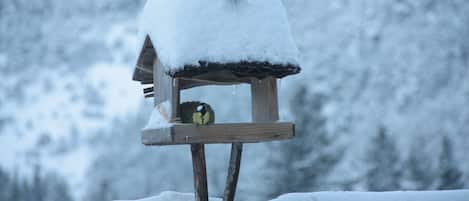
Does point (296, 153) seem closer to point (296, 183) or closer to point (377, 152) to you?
point (296, 183)

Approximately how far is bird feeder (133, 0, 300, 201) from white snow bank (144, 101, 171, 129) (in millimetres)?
25

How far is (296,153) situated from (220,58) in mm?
3624

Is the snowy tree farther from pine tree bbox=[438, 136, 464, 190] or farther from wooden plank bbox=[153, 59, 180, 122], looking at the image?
wooden plank bbox=[153, 59, 180, 122]

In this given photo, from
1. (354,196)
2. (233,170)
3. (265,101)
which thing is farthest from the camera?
(354,196)

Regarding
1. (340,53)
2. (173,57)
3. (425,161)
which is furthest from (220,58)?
(425,161)

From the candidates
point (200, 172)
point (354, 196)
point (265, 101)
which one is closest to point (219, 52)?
point (265, 101)

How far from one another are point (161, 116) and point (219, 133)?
0.33m

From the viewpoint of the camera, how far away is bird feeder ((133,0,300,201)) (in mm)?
2176

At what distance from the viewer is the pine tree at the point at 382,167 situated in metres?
5.43

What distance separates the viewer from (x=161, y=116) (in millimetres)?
2457

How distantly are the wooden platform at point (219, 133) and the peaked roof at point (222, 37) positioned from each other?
224 mm

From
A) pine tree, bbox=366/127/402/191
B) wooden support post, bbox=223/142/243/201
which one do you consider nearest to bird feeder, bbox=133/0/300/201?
wooden support post, bbox=223/142/243/201

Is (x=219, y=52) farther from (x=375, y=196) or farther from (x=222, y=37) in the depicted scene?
(x=375, y=196)

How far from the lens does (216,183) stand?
557 centimetres
